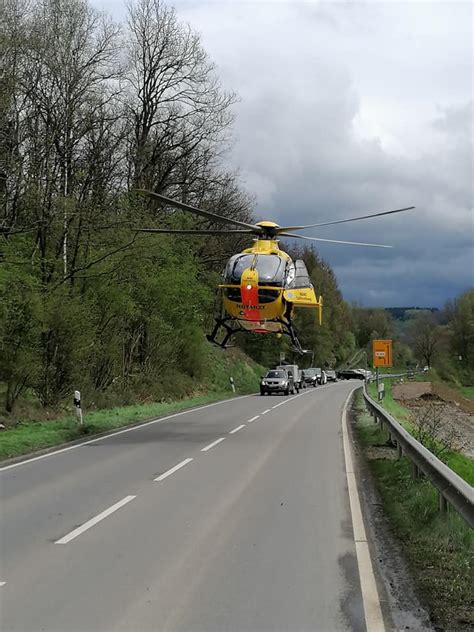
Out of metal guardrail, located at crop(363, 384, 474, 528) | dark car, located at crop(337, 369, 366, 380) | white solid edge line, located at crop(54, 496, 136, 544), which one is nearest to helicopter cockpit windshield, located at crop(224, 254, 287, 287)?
metal guardrail, located at crop(363, 384, 474, 528)

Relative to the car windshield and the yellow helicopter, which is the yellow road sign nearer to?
the yellow helicopter

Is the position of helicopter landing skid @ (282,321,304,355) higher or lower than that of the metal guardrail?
higher

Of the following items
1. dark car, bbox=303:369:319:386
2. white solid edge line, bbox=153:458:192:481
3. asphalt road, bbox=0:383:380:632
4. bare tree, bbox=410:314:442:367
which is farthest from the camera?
bare tree, bbox=410:314:442:367

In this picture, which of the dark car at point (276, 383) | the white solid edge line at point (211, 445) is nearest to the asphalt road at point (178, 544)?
the white solid edge line at point (211, 445)

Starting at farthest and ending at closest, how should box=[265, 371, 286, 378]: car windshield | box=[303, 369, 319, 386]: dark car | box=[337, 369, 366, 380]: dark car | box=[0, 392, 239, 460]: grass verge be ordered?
box=[337, 369, 366, 380]: dark car
box=[303, 369, 319, 386]: dark car
box=[265, 371, 286, 378]: car windshield
box=[0, 392, 239, 460]: grass verge

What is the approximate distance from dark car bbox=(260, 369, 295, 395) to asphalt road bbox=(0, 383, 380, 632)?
31.9 metres

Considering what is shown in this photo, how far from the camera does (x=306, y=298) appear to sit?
18.2m

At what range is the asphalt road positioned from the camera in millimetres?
4973

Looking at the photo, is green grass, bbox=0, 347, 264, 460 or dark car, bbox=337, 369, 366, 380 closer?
green grass, bbox=0, 347, 264, 460

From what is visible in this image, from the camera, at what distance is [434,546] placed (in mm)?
6828

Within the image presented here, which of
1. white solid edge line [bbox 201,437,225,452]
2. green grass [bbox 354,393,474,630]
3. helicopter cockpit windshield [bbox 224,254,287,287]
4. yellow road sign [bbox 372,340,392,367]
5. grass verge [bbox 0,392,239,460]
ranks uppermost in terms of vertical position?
helicopter cockpit windshield [bbox 224,254,287,287]

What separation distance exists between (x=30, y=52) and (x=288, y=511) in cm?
1976

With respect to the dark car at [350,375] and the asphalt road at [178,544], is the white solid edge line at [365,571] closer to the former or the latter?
the asphalt road at [178,544]

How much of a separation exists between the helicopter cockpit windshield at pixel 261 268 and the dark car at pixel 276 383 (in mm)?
A: 28286
